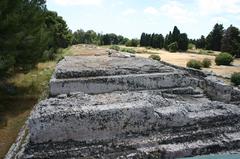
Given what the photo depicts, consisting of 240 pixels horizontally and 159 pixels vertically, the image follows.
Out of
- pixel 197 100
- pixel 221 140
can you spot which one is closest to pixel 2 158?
pixel 221 140

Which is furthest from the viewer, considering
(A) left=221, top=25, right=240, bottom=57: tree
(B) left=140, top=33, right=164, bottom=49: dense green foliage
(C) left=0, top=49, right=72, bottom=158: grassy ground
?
(B) left=140, top=33, right=164, bottom=49: dense green foliage

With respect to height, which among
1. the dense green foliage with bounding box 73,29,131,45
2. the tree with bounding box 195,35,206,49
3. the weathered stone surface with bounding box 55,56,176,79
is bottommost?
the dense green foliage with bounding box 73,29,131,45

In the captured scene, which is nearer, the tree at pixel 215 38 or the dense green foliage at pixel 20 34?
the dense green foliage at pixel 20 34

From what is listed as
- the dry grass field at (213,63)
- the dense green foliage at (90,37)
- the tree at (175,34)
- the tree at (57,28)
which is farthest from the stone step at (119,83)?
the dense green foliage at (90,37)

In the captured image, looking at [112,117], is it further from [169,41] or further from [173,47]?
[169,41]

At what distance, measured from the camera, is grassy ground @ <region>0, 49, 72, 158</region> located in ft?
36.7

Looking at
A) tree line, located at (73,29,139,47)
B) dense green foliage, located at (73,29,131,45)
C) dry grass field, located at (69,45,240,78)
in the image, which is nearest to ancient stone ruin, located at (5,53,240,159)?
dry grass field, located at (69,45,240,78)

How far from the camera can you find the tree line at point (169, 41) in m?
46.9

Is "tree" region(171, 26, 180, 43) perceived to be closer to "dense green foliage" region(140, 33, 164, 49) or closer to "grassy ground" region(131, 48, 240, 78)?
"dense green foliage" region(140, 33, 164, 49)

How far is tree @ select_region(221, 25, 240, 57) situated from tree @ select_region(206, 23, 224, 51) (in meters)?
4.65

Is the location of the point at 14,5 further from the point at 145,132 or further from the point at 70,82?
the point at 145,132

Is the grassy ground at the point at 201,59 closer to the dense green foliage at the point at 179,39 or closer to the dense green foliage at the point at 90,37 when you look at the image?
the dense green foliage at the point at 179,39

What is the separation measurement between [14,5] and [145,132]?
8.39 metres

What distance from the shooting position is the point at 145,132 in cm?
930
